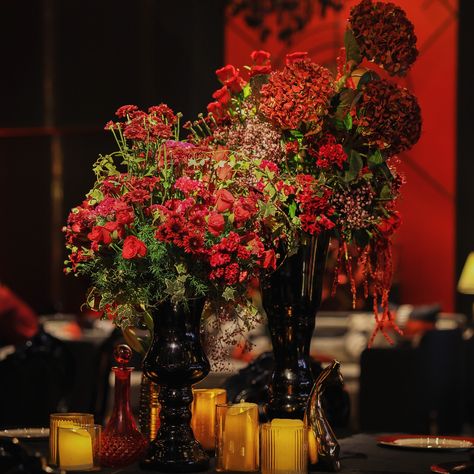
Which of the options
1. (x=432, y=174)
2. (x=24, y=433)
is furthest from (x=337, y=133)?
(x=432, y=174)

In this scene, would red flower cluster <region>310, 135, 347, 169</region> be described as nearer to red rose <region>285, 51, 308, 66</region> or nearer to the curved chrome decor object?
red rose <region>285, 51, 308, 66</region>

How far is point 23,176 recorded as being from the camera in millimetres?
9719

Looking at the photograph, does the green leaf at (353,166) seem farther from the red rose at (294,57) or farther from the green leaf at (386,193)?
the red rose at (294,57)

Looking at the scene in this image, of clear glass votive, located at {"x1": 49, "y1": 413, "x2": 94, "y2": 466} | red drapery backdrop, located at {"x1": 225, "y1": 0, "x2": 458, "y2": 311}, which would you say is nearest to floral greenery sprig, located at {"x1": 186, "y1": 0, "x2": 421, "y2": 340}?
clear glass votive, located at {"x1": 49, "y1": 413, "x2": 94, "y2": 466}

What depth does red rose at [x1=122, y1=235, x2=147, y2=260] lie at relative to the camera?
5.59 feet

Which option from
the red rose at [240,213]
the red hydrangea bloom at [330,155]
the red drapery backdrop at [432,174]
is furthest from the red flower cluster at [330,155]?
the red drapery backdrop at [432,174]

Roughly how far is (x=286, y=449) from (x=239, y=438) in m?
0.12

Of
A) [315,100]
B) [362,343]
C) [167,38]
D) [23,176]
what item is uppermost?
[167,38]

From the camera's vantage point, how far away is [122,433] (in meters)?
1.86

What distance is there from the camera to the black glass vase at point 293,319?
1998 mm

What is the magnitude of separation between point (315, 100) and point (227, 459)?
635 millimetres

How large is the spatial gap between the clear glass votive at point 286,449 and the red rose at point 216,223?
1.02 feet

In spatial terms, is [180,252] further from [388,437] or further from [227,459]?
[388,437]

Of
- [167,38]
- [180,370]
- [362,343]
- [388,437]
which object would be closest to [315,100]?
[180,370]
